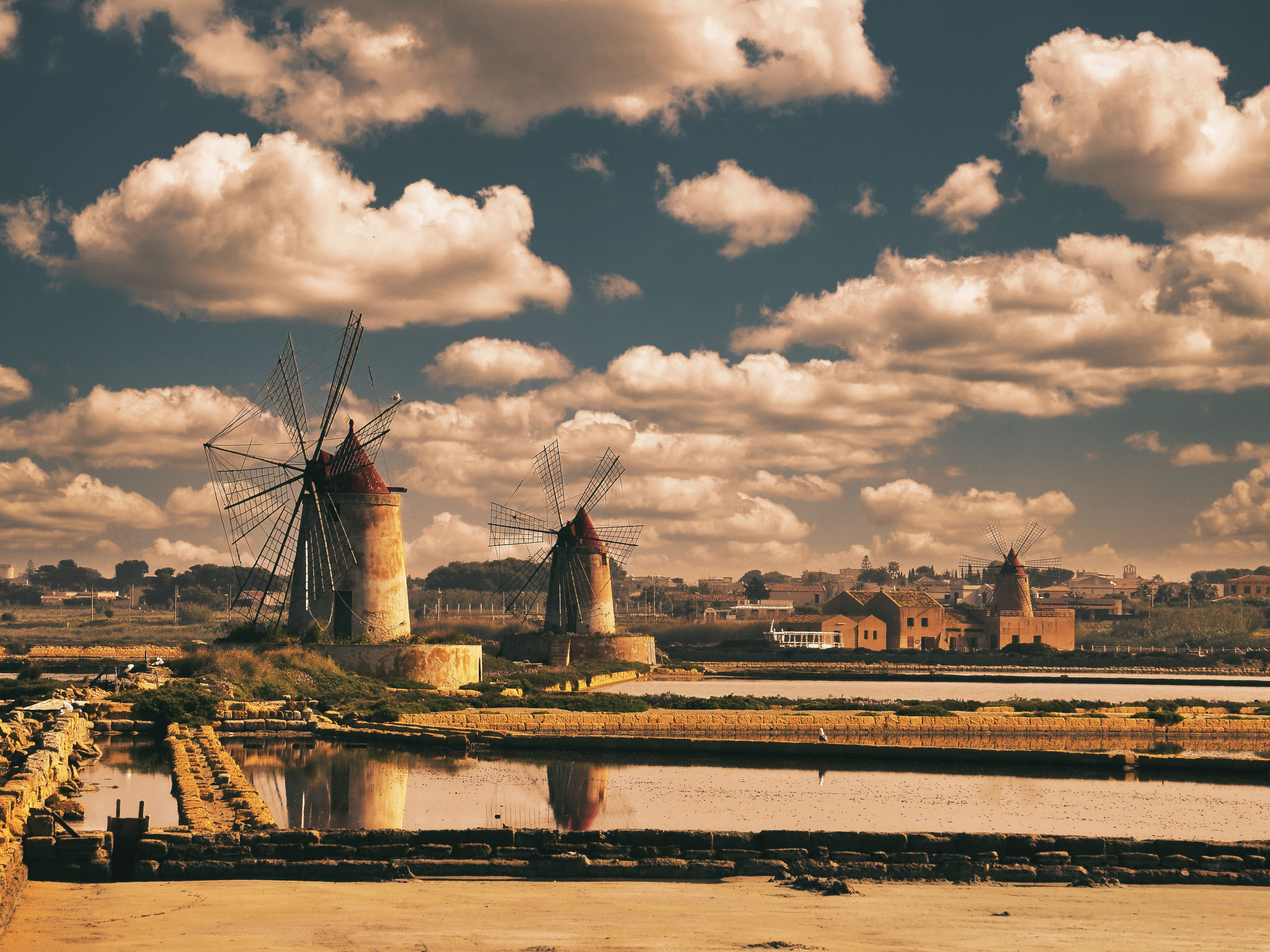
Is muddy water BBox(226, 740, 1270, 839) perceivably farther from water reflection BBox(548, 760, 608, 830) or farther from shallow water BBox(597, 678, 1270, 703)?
shallow water BBox(597, 678, 1270, 703)

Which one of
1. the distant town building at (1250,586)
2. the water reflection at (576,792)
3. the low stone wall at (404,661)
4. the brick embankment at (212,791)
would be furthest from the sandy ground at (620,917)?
the distant town building at (1250,586)

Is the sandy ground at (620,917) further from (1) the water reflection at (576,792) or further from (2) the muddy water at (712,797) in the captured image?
(1) the water reflection at (576,792)

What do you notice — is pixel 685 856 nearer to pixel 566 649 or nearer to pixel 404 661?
pixel 404 661

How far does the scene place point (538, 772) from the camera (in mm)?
19281

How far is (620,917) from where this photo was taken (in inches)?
364

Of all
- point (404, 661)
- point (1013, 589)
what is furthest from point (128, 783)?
point (1013, 589)

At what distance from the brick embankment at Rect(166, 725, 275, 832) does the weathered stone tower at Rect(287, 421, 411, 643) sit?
39.9 feet

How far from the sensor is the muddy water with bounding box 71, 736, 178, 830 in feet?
44.9

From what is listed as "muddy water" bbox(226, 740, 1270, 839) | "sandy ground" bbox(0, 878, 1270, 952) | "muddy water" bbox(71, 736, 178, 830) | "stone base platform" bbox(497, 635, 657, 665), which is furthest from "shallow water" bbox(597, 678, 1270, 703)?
"sandy ground" bbox(0, 878, 1270, 952)

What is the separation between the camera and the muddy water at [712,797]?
47.4ft

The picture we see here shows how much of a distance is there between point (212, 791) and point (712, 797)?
6546mm

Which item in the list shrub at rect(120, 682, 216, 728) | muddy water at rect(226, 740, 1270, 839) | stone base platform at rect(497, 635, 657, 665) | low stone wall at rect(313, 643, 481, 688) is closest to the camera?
muddy water at rect(226, 740, 1270, 839)

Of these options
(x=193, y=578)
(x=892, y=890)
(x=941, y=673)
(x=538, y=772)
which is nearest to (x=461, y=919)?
(x=892, y=890)

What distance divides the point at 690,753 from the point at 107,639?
69044mm
